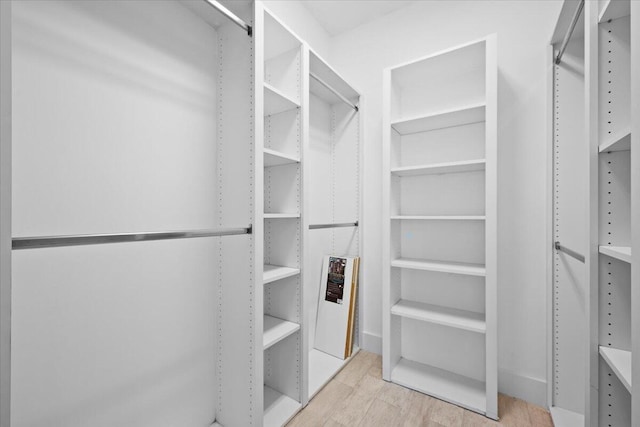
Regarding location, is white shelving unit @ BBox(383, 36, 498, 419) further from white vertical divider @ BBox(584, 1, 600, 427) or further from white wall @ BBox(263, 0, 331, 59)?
white wall @ BBox(263, 0, 331, 59)

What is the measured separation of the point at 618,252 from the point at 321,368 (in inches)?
69.0

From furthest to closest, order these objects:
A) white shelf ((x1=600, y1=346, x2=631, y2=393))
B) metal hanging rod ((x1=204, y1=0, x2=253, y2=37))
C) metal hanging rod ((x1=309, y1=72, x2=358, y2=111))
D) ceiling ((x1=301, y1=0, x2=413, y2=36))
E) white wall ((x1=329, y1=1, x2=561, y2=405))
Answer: ceiling ((x1=301, y1=0, x2=413, y2=36)) < metal hanging rod ((x1=309, y1=72, x2=358, y2=111)) < white wall ((x1=329, y1=1, x2=561, y2=405)) < metal hanging rod ((x1=204, y1=0, x2=253, y2=37)) < white shelf ((x1=600, y1=346, x2=631, y2=393))

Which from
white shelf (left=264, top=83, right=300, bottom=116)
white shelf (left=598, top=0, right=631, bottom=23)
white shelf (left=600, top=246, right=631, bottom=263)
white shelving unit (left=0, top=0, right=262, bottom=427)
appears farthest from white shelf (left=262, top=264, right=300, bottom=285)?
white shelf (left=598, top=0, right=631, bottom=23)

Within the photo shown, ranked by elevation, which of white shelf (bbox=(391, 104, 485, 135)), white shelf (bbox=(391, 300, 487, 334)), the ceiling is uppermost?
the ceiling

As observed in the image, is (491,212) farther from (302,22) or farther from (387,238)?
(302,22)

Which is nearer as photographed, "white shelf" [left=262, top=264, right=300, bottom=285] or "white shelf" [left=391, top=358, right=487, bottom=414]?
→ "white shelf" [left=262, top=264, right=300, bottom=285]

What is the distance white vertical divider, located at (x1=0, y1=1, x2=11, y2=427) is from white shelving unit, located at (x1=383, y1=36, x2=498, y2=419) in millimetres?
1712

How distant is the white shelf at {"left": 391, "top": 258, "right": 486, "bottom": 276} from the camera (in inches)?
63.9

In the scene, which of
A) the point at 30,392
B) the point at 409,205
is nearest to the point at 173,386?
the point at 30,392

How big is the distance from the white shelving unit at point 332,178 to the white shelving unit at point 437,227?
0.39 m

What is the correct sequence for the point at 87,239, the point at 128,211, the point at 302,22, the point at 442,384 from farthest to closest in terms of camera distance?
the point at 302,22 → the point at 442,384 → the point at 128,211 → the point at 87,239

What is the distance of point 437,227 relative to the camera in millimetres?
1981

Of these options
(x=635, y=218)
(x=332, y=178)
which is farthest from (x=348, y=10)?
(x=635, y=218)

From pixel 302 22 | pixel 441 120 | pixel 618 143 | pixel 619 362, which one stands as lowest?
pixel 619 362
